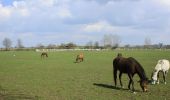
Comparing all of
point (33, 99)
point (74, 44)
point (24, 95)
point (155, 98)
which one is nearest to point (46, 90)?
point (24, 95)

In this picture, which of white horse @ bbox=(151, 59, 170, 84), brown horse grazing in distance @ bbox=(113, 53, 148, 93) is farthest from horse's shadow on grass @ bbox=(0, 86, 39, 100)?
white horse @ bbox=(151, 59, 170, 84)

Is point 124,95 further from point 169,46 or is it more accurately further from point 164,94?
point 169,46

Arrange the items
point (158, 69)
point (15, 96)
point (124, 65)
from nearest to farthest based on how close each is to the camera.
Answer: point (15, 96), point (124, 65), point (158, 69)

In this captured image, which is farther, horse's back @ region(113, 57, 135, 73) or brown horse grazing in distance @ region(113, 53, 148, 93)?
horse's back @ region(113, 57, 135, 73)

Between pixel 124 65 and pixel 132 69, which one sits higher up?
pixel 124 65

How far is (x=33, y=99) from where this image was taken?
16453mm

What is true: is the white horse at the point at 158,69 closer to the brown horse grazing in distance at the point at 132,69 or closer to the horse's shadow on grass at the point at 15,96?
the brown horse grazing in distance at the point at 132,69

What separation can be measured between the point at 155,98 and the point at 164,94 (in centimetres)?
137

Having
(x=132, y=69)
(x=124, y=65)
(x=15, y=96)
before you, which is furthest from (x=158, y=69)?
(x=15, y=96)

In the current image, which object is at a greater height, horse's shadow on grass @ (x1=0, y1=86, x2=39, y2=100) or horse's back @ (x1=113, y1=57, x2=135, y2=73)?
horse's back @ (x1=113, y1=57, x2=135, y2=73)

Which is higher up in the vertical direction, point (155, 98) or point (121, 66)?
point (121, 66)

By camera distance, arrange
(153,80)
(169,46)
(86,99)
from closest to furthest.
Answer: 1. (86,99)
2. (153,80)
3. (169,46)

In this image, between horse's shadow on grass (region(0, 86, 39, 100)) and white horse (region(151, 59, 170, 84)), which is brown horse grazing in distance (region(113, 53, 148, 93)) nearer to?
white horse (region(151, 59, 170, 84))

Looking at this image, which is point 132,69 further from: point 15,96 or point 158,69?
point 15,96
